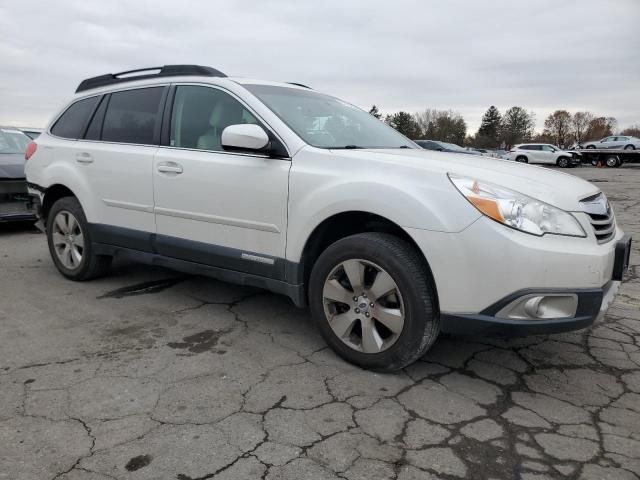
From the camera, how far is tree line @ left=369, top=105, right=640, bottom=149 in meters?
80.2

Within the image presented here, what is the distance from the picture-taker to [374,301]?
2.85 metres

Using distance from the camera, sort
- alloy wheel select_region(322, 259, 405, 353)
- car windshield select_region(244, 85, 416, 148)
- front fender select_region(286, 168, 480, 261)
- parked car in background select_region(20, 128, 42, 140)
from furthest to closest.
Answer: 1. parked car in background select_region(20, 128, 42, 140)
2. car windshield select_region(244, 85, 416, 148)
3. alloy wheel select_region(322, 259, 405, 353)
4. front fender select_region(286, 168, 480, 261)

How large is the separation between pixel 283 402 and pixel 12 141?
7.56m

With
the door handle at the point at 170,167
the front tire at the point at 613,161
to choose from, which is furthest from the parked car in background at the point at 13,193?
the front tire at the point at 613,161

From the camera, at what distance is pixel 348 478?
2039mm

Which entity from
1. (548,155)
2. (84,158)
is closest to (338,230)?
(84,158)

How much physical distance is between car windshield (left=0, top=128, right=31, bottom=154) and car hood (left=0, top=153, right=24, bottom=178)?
38 cm

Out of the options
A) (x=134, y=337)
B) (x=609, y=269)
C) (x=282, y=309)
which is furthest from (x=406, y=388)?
(x=134, y=337)

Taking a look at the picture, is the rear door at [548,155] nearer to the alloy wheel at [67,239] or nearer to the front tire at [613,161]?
the front tire at [613,161]

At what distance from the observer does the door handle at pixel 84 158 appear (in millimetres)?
4293

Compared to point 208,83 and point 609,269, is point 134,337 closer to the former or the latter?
point 208,83

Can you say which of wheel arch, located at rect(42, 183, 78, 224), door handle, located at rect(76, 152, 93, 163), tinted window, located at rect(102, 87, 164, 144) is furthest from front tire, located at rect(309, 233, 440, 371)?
wheel arch, located at rect(42, 183, 78, 224)

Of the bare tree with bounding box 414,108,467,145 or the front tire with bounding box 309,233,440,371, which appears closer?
the front tire with bounding box 309,233,440,371

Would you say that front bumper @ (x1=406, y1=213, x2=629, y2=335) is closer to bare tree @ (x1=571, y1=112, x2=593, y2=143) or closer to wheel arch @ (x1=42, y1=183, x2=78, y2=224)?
wheel arch @ (x1=42, y1=183, x2=78, y2=224)
